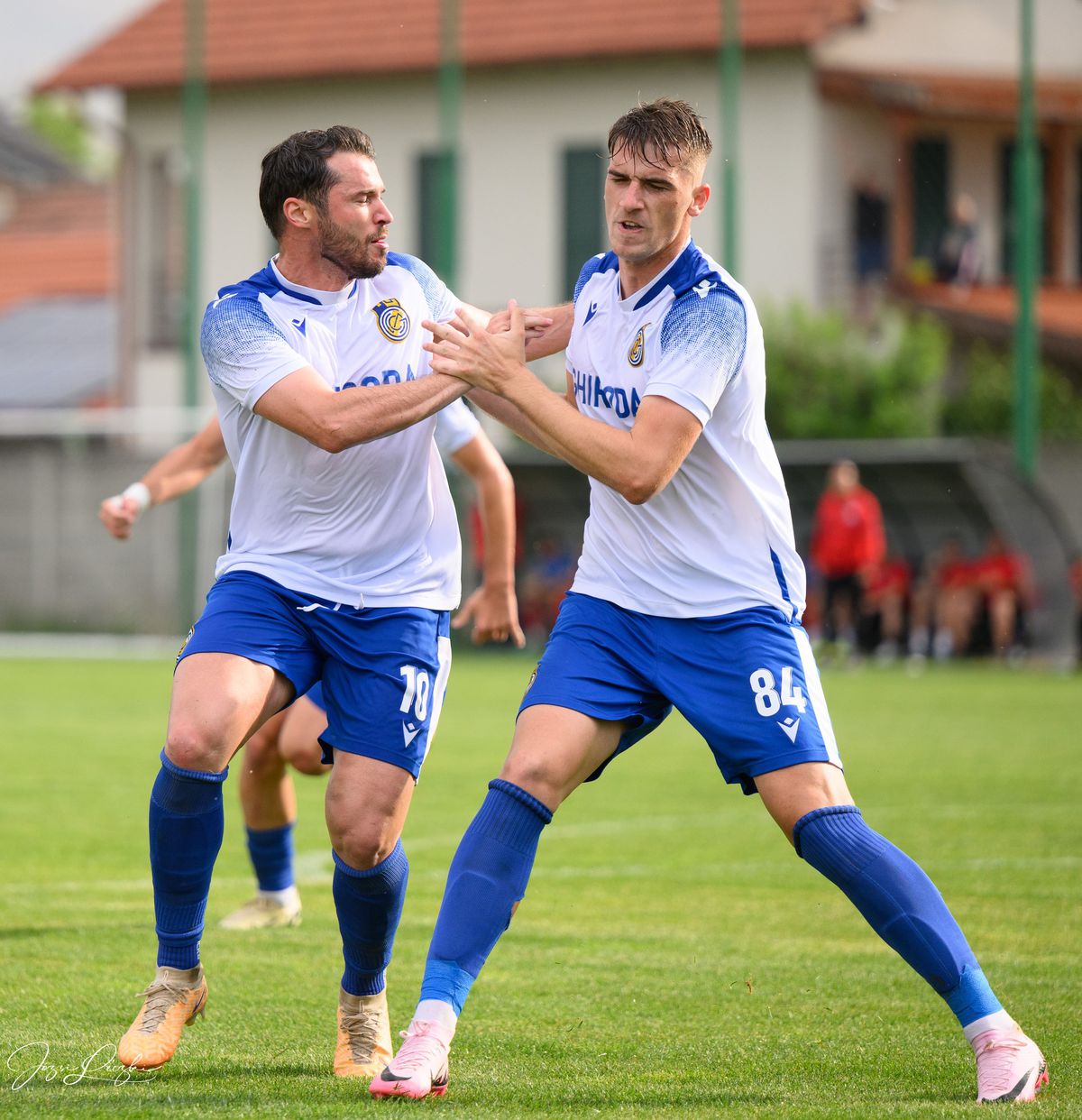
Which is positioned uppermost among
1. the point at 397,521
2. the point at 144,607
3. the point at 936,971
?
the point at 397,521

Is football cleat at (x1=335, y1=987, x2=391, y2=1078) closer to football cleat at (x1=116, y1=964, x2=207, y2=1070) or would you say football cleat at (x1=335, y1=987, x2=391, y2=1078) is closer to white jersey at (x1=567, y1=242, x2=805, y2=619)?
football cleat at (x1=116, y1=964, x2=207, y2=1070)

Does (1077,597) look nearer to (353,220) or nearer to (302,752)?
(302,752)

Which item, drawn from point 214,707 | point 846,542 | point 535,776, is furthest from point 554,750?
point 846,542

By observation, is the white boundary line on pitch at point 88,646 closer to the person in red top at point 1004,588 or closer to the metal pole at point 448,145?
the metal pole at point 448,145

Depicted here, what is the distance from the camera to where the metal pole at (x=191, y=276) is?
82.7 ft

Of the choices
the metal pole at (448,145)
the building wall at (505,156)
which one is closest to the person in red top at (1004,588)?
the building wall at (505,156)

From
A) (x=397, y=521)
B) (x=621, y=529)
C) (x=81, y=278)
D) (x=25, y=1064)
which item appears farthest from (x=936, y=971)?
(x=81, y=278)

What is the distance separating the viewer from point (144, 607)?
84.6 ft

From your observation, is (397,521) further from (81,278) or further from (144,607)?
(81,278)

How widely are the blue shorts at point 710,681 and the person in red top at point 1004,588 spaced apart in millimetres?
16413

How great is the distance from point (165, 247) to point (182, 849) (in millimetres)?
27120

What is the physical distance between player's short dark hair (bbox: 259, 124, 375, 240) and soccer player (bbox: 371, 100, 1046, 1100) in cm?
57

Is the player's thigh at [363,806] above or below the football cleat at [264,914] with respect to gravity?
above

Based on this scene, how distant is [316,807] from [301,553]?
17.5 ft
